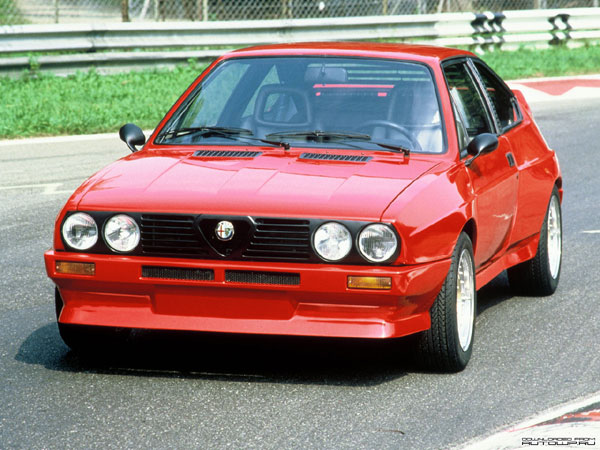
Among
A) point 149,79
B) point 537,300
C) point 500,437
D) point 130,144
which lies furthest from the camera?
point 149,79

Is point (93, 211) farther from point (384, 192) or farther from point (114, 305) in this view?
point (384, 192)

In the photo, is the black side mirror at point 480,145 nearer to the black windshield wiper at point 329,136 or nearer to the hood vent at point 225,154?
the black windshield wiper at point 329,136

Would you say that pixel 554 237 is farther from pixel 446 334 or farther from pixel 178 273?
pixel 178 273

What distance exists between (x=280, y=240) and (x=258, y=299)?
10.3 inches

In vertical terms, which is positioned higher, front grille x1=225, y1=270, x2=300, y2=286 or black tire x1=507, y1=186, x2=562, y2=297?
front grille x1=225, y1=270, x2=300, y2=286

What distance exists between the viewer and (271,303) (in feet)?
16.0

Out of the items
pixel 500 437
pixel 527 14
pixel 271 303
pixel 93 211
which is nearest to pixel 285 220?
pixel 271 303

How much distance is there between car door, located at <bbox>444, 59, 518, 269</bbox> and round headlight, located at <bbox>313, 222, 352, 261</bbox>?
0.99 metres

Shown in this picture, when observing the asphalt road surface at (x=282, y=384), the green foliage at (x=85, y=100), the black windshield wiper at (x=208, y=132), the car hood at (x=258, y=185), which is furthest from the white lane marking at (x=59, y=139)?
the car hood at (x=258, y=185)

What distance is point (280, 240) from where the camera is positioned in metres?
4.84

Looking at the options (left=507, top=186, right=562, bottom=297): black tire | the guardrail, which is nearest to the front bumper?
(left=507, top=186, right=562, bottom=297): black tire

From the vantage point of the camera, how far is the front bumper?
4805 millimetres

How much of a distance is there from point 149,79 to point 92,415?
40.0 feet

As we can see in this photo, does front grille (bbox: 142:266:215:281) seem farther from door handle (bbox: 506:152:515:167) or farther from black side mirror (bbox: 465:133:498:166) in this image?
door handle (bbox: 506:152:515:167)
